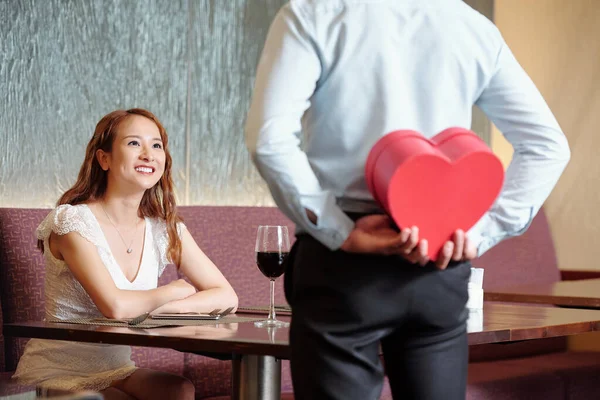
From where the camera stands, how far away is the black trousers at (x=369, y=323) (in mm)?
1175

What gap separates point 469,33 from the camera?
4.20ft

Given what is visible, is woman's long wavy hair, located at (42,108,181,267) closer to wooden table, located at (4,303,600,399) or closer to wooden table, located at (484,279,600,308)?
wooden table, located at (4,303,600,399)

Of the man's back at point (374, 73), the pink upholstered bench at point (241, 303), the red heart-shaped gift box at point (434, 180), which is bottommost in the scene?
the pink upholstered bench at point (241, 303)

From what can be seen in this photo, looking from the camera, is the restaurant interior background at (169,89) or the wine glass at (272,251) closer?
the wine glass at (272,251)

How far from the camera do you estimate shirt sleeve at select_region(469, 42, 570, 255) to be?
1.34 m

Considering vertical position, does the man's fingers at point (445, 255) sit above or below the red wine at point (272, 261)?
above

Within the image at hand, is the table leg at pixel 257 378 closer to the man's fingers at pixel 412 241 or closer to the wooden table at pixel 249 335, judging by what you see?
the wooden table at pixel 249 335

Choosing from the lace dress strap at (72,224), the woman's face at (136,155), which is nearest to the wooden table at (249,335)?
the lace dress strap at (72,224)

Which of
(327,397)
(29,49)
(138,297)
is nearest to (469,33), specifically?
(327,397)

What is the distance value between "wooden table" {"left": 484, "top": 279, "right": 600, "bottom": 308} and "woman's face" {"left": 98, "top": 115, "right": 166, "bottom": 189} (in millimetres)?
1107

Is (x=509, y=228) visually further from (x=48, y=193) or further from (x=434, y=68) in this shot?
(x=48, y=193)

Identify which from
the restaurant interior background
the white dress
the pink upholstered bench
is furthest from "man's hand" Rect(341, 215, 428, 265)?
the restaurant interior background

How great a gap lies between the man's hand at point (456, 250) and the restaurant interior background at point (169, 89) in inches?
80.0

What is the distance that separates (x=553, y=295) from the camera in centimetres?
278
